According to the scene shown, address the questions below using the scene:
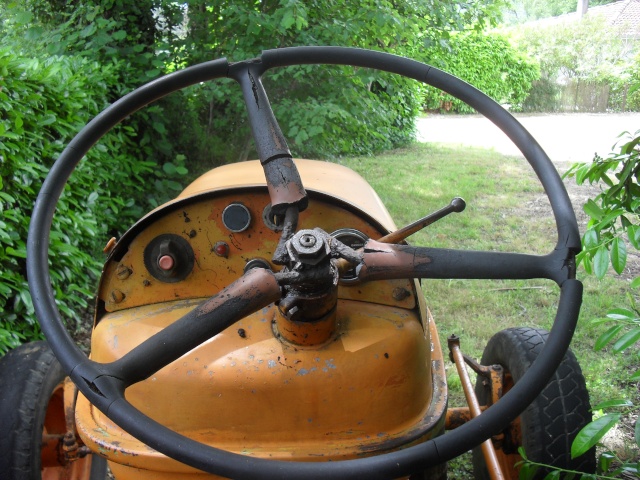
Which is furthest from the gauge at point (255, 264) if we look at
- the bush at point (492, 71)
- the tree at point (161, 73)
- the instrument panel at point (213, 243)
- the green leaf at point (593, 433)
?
the bush at point (492, 71)

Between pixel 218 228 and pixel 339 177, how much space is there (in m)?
0.85

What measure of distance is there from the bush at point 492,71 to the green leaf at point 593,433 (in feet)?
45.2

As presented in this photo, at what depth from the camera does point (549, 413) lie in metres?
1.69

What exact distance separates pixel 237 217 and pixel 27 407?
0.78m

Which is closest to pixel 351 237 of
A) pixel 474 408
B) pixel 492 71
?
pixel 474 408

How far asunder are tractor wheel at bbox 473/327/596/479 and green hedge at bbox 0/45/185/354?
176cm

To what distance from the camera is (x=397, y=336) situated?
1.36 meters

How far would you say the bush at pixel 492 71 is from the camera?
1498 centimetres

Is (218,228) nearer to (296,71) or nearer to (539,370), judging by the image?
(539,370)

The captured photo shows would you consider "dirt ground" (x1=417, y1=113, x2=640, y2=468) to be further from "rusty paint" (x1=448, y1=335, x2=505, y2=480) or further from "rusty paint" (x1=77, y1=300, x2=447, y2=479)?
"rusty paint" (x1=77, y1=300, x2=447, y2=479)

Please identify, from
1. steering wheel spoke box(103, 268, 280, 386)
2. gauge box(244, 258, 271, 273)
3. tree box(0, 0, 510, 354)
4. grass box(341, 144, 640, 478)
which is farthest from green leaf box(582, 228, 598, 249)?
tree box(0, 0, 510, 354)

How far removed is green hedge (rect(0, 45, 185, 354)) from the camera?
259cm

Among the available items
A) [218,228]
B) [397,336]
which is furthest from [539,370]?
[218,228]

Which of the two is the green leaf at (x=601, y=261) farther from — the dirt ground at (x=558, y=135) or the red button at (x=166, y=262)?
the dirt ground at (x=558, y=135)
